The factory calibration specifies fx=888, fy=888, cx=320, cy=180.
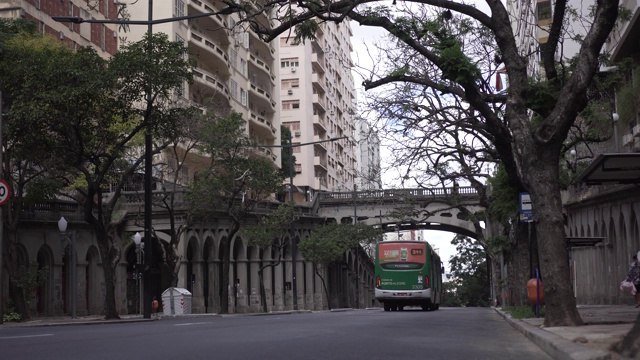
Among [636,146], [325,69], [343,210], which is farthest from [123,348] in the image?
[325,69]

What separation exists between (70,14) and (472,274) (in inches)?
2743

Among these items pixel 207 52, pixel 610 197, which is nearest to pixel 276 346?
pixel 610 197

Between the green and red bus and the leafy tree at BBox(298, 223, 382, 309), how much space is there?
19.4 m

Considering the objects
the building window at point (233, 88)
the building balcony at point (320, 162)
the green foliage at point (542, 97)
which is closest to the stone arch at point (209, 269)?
the building window at point (233, 88)

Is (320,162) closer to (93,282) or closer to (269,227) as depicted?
(269,227)

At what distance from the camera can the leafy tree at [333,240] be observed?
64.6 meters

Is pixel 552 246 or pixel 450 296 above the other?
pixel 552 246

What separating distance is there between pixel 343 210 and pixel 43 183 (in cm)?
4402

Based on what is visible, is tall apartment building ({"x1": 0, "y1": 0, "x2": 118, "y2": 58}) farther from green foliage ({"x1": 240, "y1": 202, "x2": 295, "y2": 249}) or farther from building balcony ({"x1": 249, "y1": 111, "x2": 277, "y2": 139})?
building balcony ({"x1": 249, "y1": 111, "x2": 277, "y2": 139})

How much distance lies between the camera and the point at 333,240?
215 feet

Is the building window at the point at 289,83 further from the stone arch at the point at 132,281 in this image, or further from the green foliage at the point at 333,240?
the stone arch at the point at 132,281

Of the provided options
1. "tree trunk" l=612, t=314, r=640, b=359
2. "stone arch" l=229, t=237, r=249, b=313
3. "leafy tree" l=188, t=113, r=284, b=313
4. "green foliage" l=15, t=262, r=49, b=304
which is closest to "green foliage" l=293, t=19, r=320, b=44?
"tree trunk" l=612, t=314, r=640, b=359

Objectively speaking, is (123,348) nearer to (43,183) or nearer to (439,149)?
(439,149)

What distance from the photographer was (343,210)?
76.8 metres
